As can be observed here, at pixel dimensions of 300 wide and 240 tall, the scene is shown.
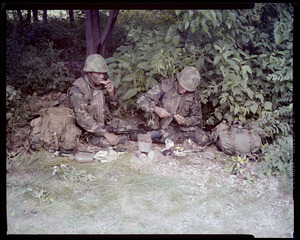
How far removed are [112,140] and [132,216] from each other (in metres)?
1.73

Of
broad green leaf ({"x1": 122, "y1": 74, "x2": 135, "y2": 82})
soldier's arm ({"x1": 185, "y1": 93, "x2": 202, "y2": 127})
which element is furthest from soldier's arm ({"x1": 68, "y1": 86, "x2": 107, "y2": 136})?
soldier's arm ({"x1": 185, "y1": 93, "x2": 202, "y2": 127})

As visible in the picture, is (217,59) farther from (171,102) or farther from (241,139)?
(241,139)

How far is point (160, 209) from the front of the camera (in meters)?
3.26

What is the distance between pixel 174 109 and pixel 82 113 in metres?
1.62

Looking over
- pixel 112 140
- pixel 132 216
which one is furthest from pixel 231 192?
pixel 112 140

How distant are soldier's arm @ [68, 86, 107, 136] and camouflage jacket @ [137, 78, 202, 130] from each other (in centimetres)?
87

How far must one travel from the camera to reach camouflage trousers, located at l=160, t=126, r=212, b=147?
502 cm

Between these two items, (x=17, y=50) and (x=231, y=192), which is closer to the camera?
(x=231, y=192)

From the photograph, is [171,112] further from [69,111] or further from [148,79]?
[69,111]

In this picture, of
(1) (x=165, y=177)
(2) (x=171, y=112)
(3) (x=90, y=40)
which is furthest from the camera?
(3) (x=90, y=40)

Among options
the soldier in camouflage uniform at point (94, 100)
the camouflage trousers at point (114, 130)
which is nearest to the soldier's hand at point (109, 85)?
the soldier in camouflage uniform at point (94, 100)

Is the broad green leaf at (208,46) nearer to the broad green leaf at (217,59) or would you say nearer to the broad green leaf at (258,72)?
the broad green leaf at (217,59)

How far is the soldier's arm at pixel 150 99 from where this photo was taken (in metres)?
4.84
